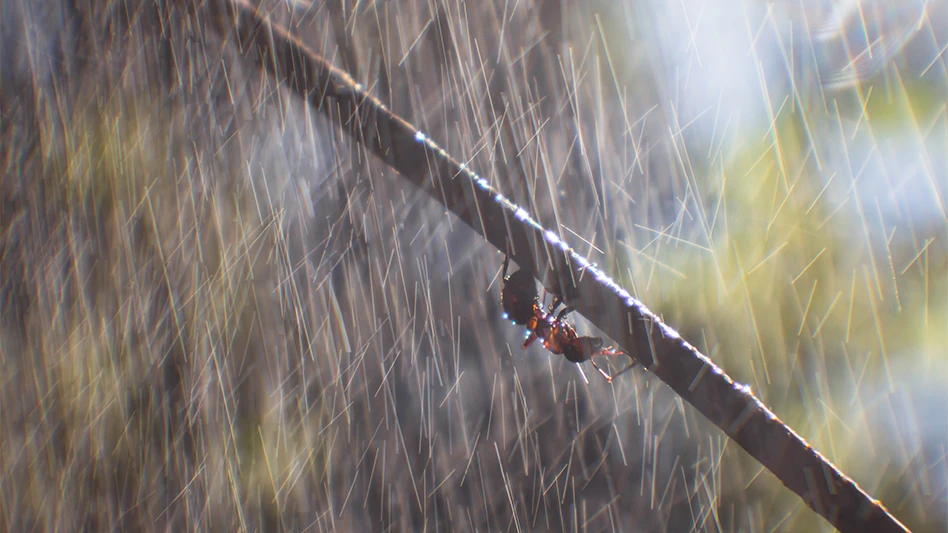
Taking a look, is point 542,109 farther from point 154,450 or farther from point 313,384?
point 154,450

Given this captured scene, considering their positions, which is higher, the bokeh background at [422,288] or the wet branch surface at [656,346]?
the wet branch surface at [656,346]

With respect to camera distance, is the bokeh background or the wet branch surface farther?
the bokeh background

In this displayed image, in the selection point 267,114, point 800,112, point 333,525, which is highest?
point 800,112

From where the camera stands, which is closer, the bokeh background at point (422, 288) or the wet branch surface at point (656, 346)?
the wet branch surface at point (656, 346)

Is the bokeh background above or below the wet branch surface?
below

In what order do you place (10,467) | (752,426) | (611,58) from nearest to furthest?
(752,426) → (611,58) → (10,467)

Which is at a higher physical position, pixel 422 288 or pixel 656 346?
pixel 656 346

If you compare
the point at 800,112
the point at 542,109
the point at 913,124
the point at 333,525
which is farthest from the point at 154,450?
the point at 913,124

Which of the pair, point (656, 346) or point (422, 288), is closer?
point (656, 346)
